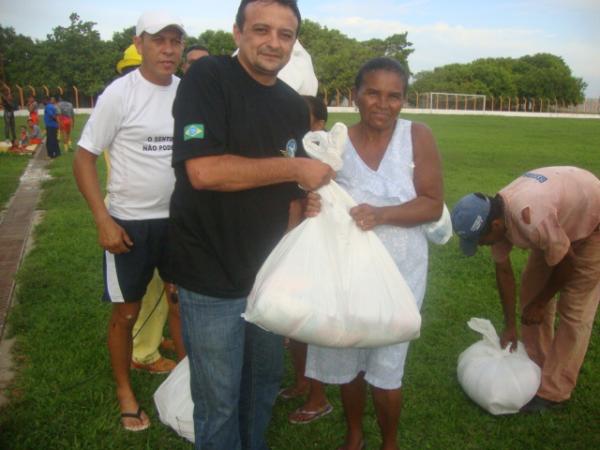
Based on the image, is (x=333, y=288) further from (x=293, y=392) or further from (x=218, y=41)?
(x=218, y=41)

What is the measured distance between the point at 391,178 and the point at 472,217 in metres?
0.75

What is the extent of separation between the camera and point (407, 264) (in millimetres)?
2602

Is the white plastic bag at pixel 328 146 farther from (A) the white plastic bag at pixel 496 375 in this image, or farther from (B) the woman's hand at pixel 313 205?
(A) the white plastic bag at pixel 496 375

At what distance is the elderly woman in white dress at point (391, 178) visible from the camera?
8.20 feet

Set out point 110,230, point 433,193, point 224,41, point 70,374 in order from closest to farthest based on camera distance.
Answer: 1. point 433,193
2. point 110,230
3. point 70,374
4. point 224,41

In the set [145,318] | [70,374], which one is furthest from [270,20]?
[70,374]

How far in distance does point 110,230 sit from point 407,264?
1418mm

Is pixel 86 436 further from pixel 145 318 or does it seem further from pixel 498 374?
pixel 498 374

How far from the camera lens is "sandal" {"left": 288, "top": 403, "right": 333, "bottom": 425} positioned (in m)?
3.26

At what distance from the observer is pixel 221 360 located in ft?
7.18

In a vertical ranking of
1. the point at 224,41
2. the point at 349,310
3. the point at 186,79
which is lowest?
the point at 349,310

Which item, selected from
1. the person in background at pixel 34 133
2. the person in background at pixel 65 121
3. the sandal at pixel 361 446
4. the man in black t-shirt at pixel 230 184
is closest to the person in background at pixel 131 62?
the man in black t-shirt at pixel 230 184

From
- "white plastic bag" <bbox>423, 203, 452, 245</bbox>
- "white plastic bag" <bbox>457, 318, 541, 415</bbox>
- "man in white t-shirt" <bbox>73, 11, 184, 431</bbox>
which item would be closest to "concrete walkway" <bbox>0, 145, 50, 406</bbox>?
"man in white t-shirt" <bbox>73, 11, 184, 431</bbox>

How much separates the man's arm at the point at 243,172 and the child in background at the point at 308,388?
44.3 inches
